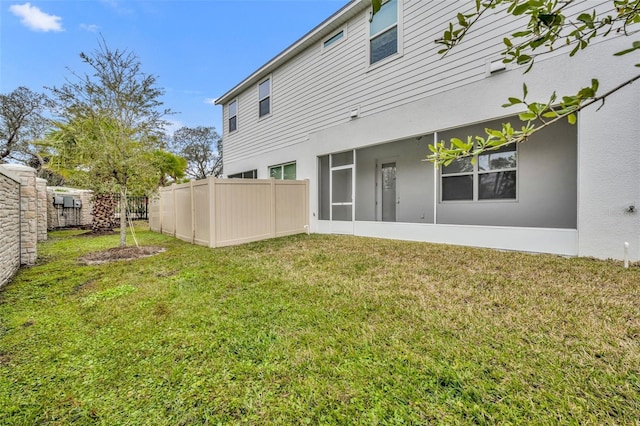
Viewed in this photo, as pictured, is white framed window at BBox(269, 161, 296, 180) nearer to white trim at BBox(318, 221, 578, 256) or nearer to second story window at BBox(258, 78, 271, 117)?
second story window at BBox(258, 78, 271, 117)

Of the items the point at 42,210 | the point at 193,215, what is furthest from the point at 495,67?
the point at 42,210

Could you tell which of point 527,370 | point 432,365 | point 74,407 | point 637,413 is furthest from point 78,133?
point 637,413

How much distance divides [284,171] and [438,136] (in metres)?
5.72

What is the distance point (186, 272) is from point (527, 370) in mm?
4659

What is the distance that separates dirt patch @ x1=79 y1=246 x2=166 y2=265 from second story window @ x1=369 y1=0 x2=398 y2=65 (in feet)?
25.2

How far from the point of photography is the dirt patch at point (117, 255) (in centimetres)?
593

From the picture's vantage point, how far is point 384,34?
753 centimetres

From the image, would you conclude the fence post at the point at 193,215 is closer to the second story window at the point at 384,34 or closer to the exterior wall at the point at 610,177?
the second story window at the point at 384,34

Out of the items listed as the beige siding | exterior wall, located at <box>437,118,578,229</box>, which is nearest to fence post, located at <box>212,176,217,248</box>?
the beige siding

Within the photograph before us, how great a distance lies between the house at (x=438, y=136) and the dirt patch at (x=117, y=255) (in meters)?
4.74

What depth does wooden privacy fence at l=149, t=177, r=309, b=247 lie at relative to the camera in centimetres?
714

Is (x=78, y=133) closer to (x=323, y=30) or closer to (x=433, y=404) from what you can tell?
(x=323, y=30)

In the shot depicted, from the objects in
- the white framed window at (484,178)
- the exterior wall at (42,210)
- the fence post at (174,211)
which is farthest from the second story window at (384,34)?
the exterior wall at (42,210)

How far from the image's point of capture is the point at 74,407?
177 cm
